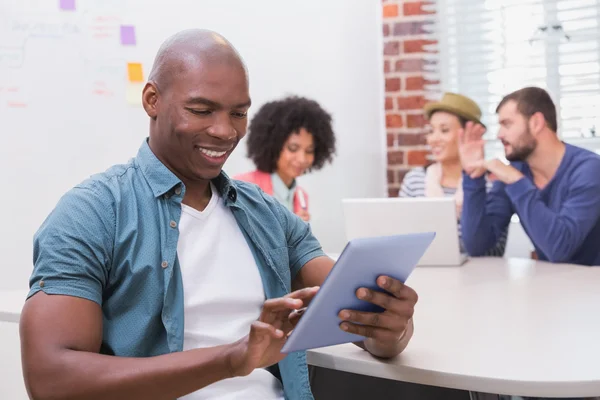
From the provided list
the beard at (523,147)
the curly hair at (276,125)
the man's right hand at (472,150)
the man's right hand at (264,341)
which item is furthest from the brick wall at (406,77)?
the man's right hand at (264,341)

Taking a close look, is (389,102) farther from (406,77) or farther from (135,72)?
(135,72)

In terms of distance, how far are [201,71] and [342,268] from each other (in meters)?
0.43

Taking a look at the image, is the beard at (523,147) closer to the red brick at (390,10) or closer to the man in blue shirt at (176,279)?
the red brick at (390,10)

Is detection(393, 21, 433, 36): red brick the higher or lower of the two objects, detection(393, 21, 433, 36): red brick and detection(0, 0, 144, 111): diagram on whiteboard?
the higher

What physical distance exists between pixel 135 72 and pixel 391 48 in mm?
1580

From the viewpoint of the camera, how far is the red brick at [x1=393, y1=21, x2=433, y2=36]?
3.92m

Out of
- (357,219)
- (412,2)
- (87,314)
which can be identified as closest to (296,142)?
(357,219)

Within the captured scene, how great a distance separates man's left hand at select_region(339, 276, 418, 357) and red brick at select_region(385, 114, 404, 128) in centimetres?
270

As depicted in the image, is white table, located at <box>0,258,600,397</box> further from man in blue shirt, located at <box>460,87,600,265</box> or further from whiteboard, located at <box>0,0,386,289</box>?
whiteboard, located at <box>0,0,386,289</box>

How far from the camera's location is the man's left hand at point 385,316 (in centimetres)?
126

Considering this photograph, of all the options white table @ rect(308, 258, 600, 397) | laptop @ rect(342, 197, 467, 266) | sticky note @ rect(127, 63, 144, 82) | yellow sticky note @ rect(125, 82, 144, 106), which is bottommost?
white table @ rect(308, 258, 600, 397)

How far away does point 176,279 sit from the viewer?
129 cm

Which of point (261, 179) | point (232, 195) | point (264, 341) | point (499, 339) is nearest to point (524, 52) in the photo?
point (261, 179)

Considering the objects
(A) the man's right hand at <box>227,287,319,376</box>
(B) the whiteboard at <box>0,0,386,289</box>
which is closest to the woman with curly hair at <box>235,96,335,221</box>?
(B) the whiteboard at <box>0,0,386,289</box>
